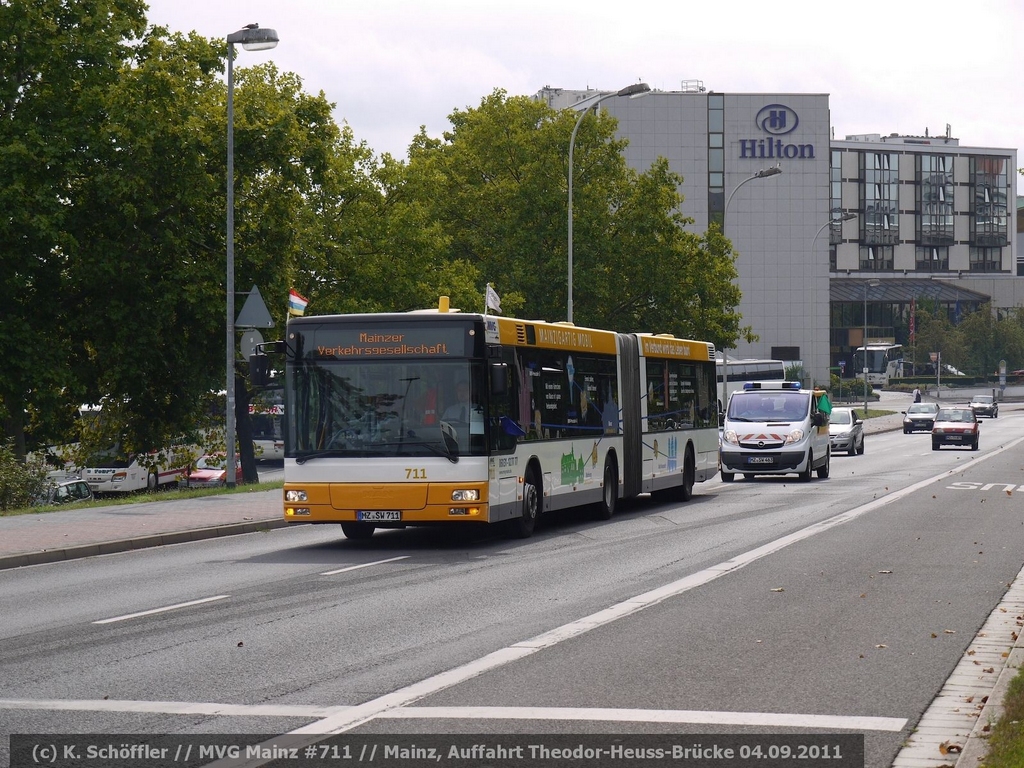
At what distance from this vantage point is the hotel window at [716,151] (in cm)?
12188

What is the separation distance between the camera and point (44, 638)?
10516 millimetres

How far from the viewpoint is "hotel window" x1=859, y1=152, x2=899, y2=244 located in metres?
157

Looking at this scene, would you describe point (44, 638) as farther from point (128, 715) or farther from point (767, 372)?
point (767, 372)

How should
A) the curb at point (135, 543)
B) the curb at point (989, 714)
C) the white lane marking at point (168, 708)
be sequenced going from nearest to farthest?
the curb at point (989, 714), the white lane marking at point (168, 708), the curb at point (135, 543)

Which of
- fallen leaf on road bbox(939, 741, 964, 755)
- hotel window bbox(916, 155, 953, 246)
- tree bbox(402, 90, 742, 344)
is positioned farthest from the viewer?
hotel window bbox(916, 155, 953, 246)

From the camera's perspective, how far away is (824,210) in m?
124

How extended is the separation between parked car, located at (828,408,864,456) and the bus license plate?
33877 millimetres

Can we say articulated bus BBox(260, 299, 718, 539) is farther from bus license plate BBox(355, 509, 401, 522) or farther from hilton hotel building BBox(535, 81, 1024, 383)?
hilton hotel building BBox(535, 81, 1024, 383)

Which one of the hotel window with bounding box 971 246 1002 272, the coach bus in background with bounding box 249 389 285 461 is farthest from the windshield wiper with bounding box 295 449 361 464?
the hotel window with bounding box 971 246 1002 272

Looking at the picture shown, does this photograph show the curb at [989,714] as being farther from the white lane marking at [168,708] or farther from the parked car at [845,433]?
the parked car at [845,433]

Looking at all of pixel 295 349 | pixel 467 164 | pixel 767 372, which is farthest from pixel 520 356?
pixel 767 372

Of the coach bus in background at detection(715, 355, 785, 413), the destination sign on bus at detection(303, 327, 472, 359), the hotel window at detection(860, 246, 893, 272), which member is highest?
the hotel window at detection(860, 246, 893, 272)

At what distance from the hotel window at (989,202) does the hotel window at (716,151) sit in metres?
52.1

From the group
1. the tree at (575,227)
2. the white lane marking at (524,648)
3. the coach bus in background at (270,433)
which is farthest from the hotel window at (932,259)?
the white lane marking at (524,648)
